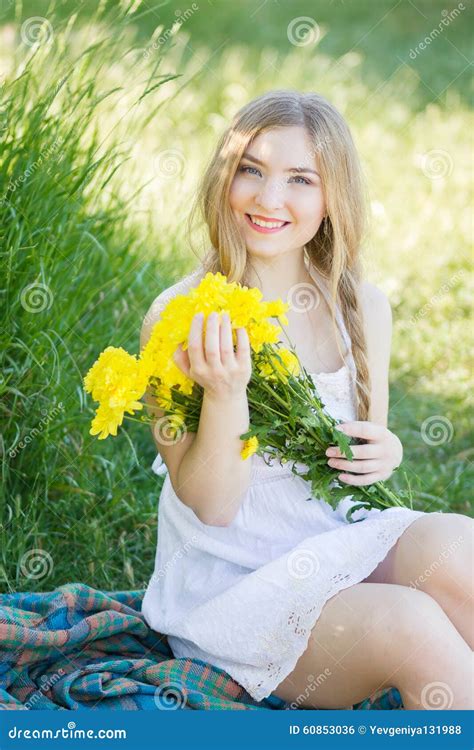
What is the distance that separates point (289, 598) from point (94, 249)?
1329 mm

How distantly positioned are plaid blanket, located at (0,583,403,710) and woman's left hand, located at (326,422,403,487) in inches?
17.2

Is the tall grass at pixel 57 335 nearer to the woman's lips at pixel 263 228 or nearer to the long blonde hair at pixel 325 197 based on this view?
the long blonde hair at pixel 325 197

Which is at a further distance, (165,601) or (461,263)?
(461,263)

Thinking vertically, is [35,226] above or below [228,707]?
above

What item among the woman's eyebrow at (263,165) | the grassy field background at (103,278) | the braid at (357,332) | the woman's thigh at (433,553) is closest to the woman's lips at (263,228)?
the woman's eyebrow at (263,165)

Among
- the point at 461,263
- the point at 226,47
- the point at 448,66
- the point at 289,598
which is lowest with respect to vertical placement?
the point at 289,598

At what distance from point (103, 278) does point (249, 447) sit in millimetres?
1301

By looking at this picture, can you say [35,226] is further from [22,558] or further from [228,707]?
[228,707]

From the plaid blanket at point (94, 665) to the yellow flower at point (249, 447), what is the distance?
439 millimetres

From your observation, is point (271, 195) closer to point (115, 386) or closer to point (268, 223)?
point (268, 223)

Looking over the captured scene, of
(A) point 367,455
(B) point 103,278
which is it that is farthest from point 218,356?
(B) point 103,278

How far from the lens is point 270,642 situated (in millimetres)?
1937

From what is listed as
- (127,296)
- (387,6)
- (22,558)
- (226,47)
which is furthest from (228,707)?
(387,6)

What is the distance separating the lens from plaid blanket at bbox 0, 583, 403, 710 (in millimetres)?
1944
